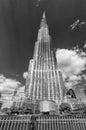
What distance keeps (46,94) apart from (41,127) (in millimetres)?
160803

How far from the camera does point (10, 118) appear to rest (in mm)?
43906

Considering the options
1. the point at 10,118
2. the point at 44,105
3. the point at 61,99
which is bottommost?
the point at 10,118

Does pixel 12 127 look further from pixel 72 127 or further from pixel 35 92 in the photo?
pixel 35 92

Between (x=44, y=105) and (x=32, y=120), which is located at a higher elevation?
(x=44, y=105)

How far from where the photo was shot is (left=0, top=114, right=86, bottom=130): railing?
41.0 metres

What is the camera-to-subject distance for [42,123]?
1682 inches

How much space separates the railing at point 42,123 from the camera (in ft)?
135

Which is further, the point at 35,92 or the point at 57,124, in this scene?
the point at 35,92

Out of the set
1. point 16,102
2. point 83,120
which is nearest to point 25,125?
point 83,120

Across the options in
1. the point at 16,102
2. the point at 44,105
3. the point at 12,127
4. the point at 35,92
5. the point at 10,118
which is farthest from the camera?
the point at 35,92

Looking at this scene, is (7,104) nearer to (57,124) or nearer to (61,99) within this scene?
(61,99)

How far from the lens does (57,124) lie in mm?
42500

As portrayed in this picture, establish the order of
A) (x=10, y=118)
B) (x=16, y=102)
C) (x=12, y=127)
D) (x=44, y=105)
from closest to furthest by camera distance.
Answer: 1. (x=12, y=127)
2. (x=10, y=118)
3. (x=44, y=105)
4. (x=16, y=102)

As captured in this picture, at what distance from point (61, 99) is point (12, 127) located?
165871mm
